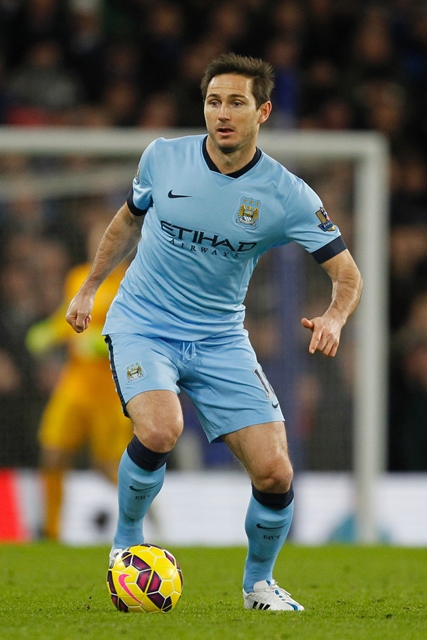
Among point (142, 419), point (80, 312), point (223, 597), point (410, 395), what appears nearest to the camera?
point (142, 419)

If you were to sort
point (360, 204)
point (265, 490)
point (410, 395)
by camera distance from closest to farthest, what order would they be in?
point (265, 490) < point (360, 204) < point (410, 395)

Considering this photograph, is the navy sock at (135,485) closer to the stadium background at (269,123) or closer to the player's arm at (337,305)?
the player's arm at (337,305)

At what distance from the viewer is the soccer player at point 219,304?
18.9ft

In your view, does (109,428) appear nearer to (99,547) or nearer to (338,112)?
(99,547)

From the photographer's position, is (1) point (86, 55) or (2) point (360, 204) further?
(1) point (86, 55)

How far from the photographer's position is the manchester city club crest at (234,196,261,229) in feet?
19.2

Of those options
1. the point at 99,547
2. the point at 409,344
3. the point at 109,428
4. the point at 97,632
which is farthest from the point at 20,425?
the point at 97,632

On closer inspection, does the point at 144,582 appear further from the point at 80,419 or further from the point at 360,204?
the point at 360,204

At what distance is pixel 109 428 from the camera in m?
11.0

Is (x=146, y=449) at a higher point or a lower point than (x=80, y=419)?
higher

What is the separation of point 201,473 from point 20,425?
1.81 meters

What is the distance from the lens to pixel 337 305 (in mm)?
5691

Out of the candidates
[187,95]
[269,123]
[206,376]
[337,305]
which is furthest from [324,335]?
[187,95]

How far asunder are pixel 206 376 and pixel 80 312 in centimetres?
71
